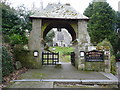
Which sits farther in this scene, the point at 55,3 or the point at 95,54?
the point at 55,3

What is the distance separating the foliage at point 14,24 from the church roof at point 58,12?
7.60 feet

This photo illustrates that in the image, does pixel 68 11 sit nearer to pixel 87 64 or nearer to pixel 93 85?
pixel 87 64

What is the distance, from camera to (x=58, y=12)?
7855mm

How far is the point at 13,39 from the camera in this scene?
7.61 m

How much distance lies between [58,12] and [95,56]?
4.20 metres

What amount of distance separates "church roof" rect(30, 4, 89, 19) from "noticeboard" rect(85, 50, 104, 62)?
261cm

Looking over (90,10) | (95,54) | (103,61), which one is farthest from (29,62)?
(90,10)

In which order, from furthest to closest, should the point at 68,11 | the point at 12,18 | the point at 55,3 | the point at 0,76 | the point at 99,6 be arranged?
the point at 99,6, the point at 12,18, the point at 55,3, the point at 68,11, the point at 0,76

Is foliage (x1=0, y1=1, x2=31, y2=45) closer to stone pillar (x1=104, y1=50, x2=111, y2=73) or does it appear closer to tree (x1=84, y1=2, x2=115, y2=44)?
stone pillar (x1=104, y1=50, x2=111, y2=73)

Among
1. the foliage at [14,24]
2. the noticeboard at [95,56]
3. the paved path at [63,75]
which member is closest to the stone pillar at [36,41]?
the foliage at [14,24]

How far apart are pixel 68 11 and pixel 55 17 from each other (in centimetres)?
135

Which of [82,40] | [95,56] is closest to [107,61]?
[95,56]

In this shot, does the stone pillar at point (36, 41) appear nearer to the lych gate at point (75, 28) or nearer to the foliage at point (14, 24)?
the lych gate at point (75, 28)

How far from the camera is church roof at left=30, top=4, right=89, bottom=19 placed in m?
7.36
